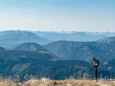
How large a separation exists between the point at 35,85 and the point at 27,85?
1.95 ft

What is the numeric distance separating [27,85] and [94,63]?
261 inches

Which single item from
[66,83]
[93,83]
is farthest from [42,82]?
[93,83]

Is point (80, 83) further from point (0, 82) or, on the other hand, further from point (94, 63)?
point (0, 82)

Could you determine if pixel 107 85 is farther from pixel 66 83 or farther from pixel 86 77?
pixel 86 77

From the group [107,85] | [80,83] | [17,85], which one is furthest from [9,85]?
[107,85]

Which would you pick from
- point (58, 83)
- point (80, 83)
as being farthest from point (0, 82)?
point (80, 83)

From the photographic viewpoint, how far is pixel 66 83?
2009 cm

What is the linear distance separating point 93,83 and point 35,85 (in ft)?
14.3

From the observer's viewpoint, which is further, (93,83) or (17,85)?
(93,83)

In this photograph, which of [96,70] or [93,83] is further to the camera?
[96,70]

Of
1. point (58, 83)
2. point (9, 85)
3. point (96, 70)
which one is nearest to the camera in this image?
point (9, 85)

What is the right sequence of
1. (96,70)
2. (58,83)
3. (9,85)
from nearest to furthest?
(9,85), (58,83), (96,70)

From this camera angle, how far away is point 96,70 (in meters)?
22.8

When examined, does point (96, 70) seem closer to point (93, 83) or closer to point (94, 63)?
point (94, 63)
